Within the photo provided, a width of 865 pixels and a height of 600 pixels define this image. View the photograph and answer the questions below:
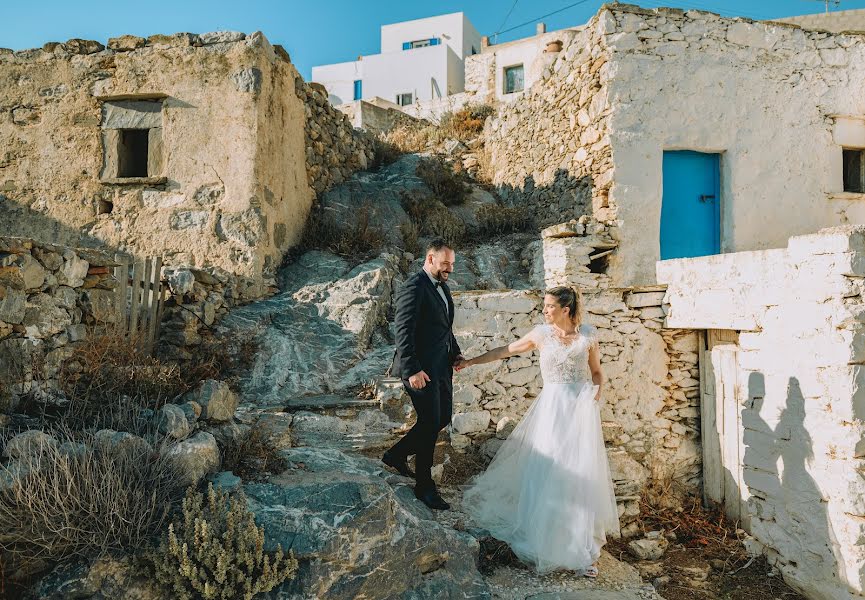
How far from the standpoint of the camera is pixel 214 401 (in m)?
4.55

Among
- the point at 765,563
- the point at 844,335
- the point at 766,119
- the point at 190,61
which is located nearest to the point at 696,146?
the point at 766,119

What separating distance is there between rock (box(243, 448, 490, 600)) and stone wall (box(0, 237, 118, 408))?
205 centimetres

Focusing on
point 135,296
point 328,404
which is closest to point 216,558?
point 328,404

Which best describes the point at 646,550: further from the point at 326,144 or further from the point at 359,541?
the point at 326,144

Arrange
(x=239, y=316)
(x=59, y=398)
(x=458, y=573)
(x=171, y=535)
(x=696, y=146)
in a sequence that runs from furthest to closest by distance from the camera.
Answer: (x=696, y=146)
(x=239, y=316)
(x=59, y=398)
(x=458, y=573)
(x=171, y=535)

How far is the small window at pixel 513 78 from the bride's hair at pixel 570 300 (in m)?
20.2

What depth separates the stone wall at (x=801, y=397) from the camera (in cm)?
381

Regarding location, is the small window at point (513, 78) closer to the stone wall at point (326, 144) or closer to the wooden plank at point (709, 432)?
the stone wall at point (326, 144)

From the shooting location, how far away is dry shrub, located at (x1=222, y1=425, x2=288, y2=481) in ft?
13.2

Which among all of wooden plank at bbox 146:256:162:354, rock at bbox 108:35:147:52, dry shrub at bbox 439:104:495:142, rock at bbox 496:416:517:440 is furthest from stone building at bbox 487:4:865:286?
dry shrub at bbox 439:104:495:142

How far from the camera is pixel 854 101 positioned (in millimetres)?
8203

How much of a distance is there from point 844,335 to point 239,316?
6.17 meters

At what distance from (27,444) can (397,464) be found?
2429 millimetres

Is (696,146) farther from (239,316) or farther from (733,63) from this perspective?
(239,316)
